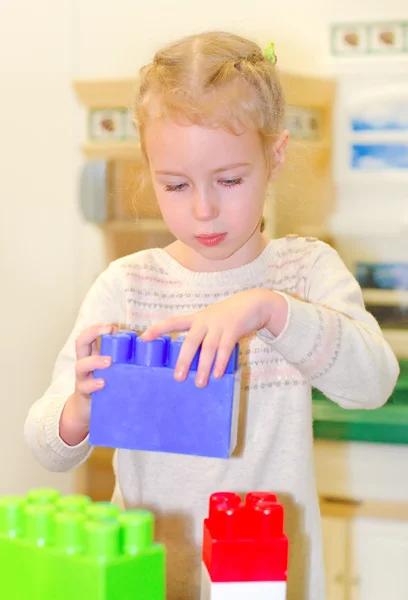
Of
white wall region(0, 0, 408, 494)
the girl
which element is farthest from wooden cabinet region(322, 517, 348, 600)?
the girl

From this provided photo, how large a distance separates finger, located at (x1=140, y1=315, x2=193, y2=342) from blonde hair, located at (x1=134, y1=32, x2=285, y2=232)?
192 millimetres

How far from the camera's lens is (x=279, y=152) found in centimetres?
73

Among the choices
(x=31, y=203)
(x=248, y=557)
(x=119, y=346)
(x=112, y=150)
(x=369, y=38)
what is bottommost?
(x=248, y=557)

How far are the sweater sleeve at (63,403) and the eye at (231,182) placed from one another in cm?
18

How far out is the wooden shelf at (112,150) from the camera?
166cm

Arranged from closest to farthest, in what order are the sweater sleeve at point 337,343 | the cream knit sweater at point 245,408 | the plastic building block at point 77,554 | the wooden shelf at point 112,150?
the plastic building block at point 77,554, the sweater sleeve at point 337,343, the cream knit sweater at point 245,408, the wooden shelf at point 112,150

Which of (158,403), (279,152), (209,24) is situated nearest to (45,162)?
(209,24)

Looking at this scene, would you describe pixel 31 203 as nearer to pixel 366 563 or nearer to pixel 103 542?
pixel 366 563

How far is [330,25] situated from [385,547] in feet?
3.38

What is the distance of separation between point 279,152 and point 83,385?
32 centimetres

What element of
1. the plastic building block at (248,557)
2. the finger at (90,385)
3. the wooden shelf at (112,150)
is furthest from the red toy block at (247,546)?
the wooden shelf at (112,150)

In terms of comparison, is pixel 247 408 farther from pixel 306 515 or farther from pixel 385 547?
pixel 385 547

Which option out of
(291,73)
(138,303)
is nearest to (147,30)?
(291,73)

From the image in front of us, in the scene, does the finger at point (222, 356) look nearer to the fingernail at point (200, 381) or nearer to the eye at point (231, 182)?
the fingernail at point (200, 381)
